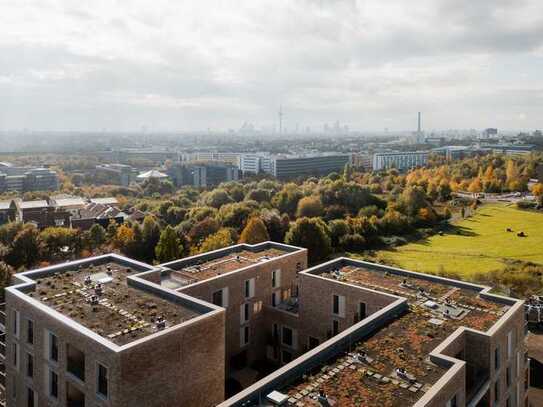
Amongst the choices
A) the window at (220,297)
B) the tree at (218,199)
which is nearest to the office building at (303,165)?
the tree at (218,199)

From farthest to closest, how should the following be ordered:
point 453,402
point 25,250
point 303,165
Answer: point 303,165 → point 25,250 → point 453,402

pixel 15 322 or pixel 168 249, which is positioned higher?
pixel 15 322

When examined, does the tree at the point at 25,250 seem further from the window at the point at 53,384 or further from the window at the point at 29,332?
the window at the point at 53,384

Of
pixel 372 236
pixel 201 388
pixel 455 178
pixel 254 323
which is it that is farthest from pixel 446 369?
pixel 455 178

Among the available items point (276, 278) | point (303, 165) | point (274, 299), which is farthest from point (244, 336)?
point (303, 165)

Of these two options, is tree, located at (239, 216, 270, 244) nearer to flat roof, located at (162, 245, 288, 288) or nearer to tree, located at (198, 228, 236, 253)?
tree, located at (198, 228, 236, 253)

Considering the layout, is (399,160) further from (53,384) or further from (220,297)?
(53,384)

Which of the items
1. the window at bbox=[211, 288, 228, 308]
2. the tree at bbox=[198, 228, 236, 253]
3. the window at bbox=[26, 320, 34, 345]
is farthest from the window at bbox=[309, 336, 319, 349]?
the tree at bbox=[198, 228, 236, 253]
